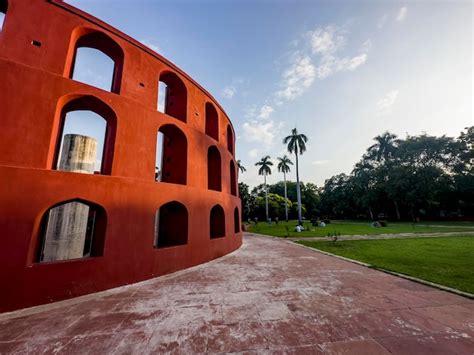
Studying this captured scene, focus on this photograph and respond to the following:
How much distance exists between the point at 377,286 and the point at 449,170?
4513 cm

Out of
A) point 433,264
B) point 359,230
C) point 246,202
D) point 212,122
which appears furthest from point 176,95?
point 246,202

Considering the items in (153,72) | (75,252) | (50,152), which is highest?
(153,72)

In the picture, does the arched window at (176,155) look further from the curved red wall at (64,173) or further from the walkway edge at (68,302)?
the walkway edge at (68,302)

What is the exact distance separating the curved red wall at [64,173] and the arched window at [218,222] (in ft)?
8.55

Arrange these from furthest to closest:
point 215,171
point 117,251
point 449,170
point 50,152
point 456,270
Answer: point 449,170
point 215,171
point 456,270
point 117,251
point 50,152

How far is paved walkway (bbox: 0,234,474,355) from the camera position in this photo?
349 centimetres

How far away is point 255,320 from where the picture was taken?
433cm

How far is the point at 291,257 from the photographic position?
10.6 m

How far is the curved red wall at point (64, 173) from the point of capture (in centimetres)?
524

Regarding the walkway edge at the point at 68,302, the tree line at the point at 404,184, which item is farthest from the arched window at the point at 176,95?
the tree line at the point at 404,184

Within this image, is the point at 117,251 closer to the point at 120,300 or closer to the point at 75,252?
the point at 120,300

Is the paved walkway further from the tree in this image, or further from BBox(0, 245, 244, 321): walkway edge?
the tree

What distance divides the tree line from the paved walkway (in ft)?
110

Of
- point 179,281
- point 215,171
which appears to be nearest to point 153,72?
point 215,171
